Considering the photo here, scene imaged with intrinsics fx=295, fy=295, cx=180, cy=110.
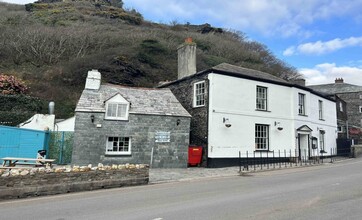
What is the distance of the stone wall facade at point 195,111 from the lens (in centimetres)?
1991

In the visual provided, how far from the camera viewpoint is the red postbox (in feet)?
63.7

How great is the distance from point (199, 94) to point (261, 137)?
5692 millimetres

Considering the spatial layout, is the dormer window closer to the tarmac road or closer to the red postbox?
the red postbox

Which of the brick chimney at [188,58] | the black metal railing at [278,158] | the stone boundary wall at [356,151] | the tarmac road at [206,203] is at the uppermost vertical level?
the brick chimney at [188,58]

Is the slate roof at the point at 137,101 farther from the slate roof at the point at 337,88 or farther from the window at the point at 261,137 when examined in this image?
the slate roof at the point at 337,88

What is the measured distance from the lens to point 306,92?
2542 centimetres

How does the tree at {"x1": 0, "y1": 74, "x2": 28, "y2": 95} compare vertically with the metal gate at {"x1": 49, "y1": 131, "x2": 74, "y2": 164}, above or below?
above

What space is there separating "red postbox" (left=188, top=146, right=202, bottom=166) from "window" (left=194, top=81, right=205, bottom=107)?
10.7 feet

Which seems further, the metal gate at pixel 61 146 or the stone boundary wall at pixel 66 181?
the metal gate at pixel 61 146

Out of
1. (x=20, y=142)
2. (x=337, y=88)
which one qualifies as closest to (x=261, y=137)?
(x=20, y=142)

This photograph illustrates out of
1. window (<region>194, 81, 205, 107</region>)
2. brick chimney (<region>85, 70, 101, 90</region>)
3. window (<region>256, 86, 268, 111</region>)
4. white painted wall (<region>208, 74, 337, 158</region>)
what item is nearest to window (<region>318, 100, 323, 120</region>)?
white painted wall (<region>208, 74, 337, 158</region>)

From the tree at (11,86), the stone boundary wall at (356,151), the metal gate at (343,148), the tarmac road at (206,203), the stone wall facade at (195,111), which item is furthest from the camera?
the metal gate at (343,148)

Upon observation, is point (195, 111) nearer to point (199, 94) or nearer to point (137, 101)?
point (199, 94)

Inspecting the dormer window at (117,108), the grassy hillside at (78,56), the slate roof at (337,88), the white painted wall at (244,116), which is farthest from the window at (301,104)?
the slate roof at (337,88)
